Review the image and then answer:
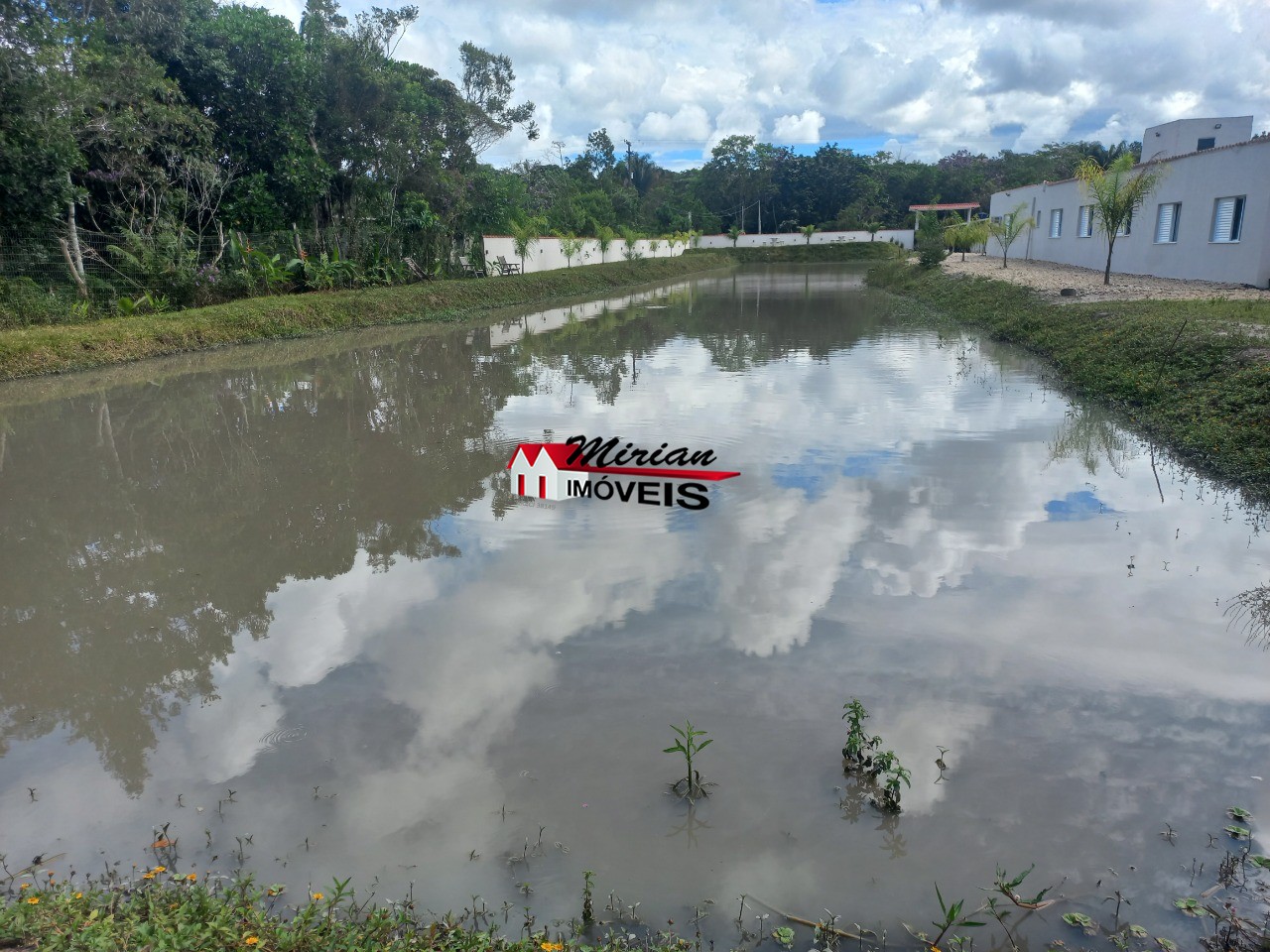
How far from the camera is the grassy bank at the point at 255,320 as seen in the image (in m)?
11.7

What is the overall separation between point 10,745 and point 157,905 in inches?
→ 61.2

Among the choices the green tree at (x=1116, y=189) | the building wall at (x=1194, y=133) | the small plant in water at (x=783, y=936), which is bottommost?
the small plant in water at (x=783, y=936)

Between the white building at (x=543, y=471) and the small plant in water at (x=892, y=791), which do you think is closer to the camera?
the small plant in water at (x=892, y=791)

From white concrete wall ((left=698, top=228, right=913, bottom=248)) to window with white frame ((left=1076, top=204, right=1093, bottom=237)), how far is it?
26.5 m

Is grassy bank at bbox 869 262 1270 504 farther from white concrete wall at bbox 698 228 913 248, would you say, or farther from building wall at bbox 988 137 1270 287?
white concrete wall at bbox 698 228 913 248

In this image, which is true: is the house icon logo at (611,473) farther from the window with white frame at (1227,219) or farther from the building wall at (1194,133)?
the building wall at (1194,133)

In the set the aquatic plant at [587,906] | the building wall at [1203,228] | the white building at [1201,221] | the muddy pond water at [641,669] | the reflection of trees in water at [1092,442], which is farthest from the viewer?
the white building at [1201,221]

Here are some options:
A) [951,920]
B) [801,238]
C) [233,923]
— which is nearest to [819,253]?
[801,238]

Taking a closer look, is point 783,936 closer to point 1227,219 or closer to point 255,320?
point 255,320

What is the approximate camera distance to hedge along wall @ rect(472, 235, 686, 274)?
85.4 ft

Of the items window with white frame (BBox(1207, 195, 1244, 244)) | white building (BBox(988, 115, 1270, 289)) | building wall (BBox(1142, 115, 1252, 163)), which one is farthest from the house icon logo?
building wall (BBox(1142, 115, 1252, 163))

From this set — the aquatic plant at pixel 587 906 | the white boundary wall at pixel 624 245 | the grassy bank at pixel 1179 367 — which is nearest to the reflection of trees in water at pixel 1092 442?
the grassy bank at pixel 1179 367

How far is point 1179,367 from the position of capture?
8352 mm

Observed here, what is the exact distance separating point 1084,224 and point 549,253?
16913 mm
